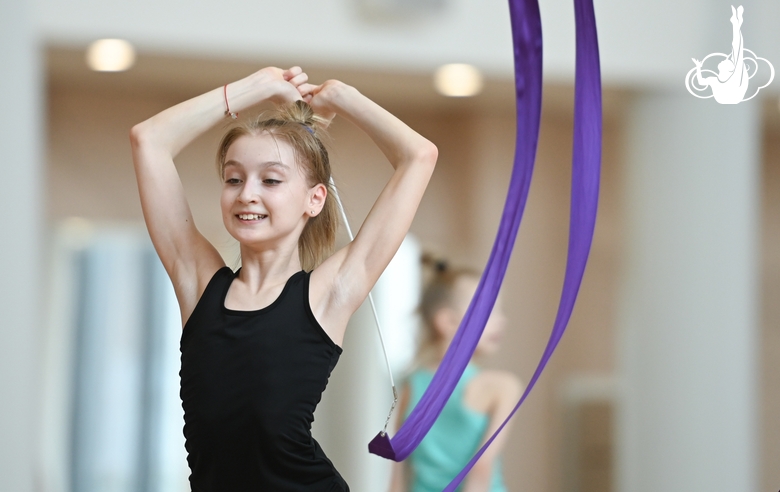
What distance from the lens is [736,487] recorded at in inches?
109

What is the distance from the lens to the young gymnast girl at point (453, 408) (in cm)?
183

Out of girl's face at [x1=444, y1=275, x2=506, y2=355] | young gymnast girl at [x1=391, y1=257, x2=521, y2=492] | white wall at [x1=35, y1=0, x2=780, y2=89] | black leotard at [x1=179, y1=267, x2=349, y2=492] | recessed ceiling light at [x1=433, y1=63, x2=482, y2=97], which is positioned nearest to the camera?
black leotard at [x1=179, y1=267, x2=349, y2=492]

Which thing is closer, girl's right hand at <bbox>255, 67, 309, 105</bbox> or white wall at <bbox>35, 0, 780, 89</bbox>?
girl's right hand at <bbox>255, 67, 309, 105</bbox>

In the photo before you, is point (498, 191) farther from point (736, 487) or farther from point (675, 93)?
point (736, 487)

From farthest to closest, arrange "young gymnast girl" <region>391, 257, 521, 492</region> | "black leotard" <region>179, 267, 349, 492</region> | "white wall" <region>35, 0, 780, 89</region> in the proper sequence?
"white wall" <region>35, 0, 780, 89</region> < "young gymnast girl" <region>391, 257, 521, 492</region> < "black leotard" <region>179, 267, 349, 492</region>

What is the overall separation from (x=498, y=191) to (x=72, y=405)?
181 cm

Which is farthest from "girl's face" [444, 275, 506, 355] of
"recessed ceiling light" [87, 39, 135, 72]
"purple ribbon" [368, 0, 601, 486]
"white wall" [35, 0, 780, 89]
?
"purple ribbon" [368, 0, 601, 486]

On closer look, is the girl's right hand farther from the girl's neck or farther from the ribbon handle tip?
the ribbon handle tip

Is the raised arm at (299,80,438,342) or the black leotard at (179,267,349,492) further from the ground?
the raised arm at (299,80,438,342)

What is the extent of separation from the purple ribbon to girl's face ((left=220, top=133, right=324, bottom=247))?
0.15 m

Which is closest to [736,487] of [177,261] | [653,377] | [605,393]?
[653,377]

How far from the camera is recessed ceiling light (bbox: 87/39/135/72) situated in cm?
239

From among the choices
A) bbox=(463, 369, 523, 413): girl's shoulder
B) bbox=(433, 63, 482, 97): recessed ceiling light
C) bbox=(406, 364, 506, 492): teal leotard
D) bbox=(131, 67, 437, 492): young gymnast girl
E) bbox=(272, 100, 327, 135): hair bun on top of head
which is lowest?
bbox=(406, 364, 506, 492): teal leotard

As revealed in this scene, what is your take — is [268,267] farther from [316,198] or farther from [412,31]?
[412,31]
